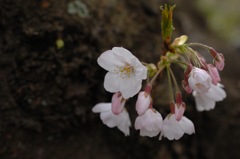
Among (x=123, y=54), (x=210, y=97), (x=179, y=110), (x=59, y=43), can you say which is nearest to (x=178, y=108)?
(x=179, y=110)

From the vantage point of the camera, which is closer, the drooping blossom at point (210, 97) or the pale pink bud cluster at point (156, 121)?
the pale pink bud cluster at point (156, 121)

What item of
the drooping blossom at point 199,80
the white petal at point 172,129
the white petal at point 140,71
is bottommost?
the white petal at point 172,129

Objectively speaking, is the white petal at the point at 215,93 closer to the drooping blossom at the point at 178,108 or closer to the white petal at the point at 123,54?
the drooping blossom at the point at 178,108

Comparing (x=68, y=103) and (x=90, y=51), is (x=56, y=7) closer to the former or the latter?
(x=90, y=51)

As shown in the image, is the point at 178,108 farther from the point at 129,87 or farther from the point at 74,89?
the point at 74,89

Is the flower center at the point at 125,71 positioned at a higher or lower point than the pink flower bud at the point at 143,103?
higher

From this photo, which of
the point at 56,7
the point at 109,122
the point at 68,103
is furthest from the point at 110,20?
the point at 109,122

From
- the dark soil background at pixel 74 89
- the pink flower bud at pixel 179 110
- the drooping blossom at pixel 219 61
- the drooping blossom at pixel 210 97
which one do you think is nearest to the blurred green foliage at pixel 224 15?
the dark soil background at pixel 74 89

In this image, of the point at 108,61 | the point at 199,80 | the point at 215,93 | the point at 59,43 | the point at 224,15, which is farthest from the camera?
the point at 224,15
